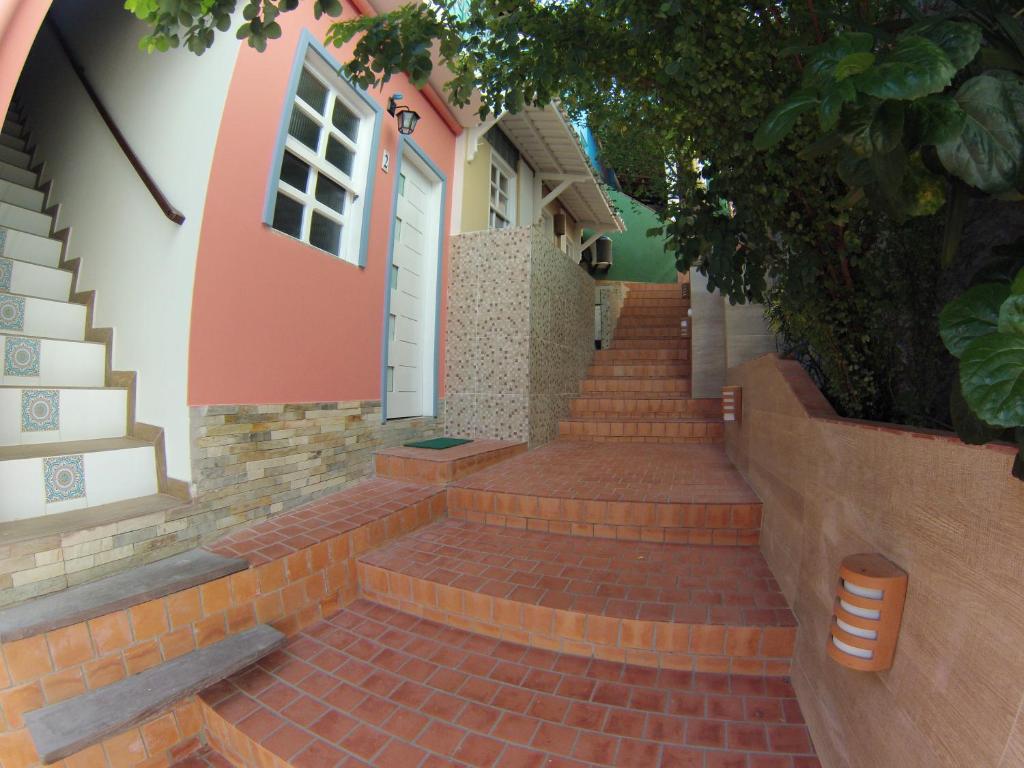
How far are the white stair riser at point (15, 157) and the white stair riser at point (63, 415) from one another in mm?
2062

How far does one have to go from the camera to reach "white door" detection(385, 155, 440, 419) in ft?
14.0

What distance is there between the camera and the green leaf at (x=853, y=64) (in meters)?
0.78

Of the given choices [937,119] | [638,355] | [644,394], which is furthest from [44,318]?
[638,355]

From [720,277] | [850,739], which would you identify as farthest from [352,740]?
[720,277]

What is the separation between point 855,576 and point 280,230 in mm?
3276

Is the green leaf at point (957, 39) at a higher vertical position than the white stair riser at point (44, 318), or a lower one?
higher

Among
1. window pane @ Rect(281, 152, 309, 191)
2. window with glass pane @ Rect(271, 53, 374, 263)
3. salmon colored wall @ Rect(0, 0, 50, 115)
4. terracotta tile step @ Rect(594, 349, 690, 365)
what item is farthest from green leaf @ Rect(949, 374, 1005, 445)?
terracotta tile step @ Rect(594, 349, 690, 365)

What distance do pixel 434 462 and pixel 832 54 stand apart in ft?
10.1

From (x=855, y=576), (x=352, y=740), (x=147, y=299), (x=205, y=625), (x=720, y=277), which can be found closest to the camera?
(x=855, y=576)

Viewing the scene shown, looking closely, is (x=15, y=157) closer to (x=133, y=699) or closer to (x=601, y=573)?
(x=133, y=699)

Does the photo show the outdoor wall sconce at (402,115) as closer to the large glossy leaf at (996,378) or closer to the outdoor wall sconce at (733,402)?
the outdoor wall sconce at (733,402)

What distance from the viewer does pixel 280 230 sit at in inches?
118

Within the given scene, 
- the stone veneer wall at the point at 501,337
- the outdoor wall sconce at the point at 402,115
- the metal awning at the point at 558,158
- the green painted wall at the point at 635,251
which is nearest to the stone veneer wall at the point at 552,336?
the stone veneer wall at the point at 501,337

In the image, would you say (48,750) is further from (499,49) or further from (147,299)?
(499,49)
